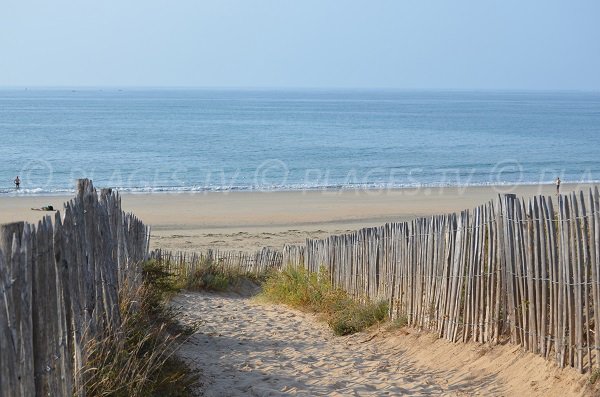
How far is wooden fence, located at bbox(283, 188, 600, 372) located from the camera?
5820mm

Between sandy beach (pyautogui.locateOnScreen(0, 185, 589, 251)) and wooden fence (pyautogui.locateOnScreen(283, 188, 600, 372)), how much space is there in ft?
48.7

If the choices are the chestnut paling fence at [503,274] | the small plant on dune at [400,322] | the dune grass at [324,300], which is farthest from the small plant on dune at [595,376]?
the dune grass at [324,300]

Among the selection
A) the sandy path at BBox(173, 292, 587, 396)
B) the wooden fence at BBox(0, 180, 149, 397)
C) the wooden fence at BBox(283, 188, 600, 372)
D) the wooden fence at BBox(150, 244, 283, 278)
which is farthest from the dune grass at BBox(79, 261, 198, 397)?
the wooden fence at BBox(150, 244, 283, 278)

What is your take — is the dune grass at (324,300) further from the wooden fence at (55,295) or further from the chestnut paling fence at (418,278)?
the wooden fence at (55,295)

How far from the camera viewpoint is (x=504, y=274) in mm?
6914

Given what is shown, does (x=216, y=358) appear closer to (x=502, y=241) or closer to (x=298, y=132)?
(x=502, y=241)

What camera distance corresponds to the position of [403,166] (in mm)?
52500

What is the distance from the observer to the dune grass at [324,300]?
31.3 feet

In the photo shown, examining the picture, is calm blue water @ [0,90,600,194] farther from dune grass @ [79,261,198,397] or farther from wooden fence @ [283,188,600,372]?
dune grass @ [79,261,198,397]

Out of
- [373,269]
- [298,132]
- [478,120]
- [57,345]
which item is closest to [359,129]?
[298,132]

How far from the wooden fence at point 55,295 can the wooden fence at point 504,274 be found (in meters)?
3.17

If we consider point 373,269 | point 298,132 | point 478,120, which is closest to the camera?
point 373,269

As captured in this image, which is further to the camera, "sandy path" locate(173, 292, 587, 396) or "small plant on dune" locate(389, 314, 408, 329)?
"small plant on dune" locate(389, 314, 408, 329)

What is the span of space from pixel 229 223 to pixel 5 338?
26250mm
